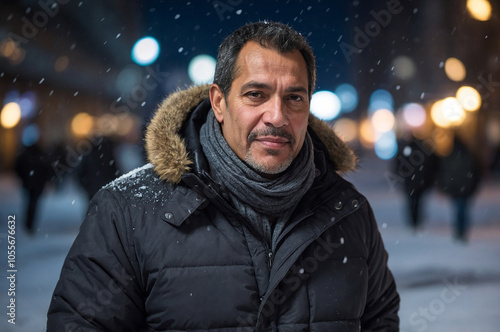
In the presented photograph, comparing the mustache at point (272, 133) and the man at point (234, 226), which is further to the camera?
the mustache at point (272, 133)

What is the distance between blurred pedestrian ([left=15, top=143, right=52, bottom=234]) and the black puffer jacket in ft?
27.3

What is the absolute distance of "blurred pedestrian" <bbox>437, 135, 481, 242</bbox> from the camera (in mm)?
9133

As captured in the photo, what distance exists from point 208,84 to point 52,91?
26.9 m

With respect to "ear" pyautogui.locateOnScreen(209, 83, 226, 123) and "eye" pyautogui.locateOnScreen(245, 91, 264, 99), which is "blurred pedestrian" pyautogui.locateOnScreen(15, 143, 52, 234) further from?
"eye" pyautogui.locateOnScreen(245, 91, 264, 99)

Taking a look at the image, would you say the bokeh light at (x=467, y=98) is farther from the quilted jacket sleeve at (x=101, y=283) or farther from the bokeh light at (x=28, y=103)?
the quilted jacket sleeve at (x=101, y=283)

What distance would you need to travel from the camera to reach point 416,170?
9875 millimetres

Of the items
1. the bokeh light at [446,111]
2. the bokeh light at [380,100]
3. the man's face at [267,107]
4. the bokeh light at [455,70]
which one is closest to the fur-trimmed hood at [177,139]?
the man's face at [267,107]

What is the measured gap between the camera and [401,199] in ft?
53.2

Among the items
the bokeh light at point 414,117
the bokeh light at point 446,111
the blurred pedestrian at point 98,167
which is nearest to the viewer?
the blurred pedestrian at point 98,167

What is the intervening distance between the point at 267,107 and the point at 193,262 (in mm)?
742

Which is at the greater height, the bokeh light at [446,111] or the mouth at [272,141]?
the bokeh light at [446,111]

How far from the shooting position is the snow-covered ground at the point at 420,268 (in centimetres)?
534

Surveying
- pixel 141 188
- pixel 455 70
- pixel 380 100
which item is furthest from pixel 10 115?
pixel 380 100

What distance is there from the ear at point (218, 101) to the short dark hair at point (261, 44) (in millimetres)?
25
